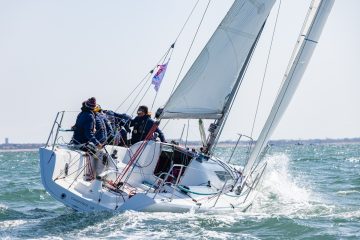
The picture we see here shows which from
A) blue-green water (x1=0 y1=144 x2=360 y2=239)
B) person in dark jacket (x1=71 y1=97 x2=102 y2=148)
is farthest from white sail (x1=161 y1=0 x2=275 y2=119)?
blue-green water (x1=0 y1=144 x2=360 y2=239)

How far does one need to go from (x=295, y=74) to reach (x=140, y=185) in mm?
3841

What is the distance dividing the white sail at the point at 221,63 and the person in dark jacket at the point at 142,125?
592 mm

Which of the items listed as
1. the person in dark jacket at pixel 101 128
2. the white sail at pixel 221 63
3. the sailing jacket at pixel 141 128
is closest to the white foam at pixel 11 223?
the person in dark jacket at pixel 101 128

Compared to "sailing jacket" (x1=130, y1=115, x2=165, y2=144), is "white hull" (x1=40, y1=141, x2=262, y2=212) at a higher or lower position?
lower

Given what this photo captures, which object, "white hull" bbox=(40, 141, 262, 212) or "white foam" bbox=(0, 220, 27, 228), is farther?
"white hull" bbox=(40, 141, 262, 212)

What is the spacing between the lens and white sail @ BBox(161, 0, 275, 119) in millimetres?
13273

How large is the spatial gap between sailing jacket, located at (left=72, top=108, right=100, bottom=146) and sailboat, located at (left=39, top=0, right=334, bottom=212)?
0.84 feet

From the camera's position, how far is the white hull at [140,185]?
1084 centimetres

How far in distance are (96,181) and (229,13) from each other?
453 centimetres

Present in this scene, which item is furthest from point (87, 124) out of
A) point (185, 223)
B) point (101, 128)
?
point (185, 223)

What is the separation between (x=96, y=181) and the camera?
11148 mm

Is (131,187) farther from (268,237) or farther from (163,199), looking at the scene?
(268,237)

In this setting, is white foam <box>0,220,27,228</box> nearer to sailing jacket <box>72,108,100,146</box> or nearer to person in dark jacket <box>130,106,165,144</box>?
sailing jacket <box>72,108,100,146</box>

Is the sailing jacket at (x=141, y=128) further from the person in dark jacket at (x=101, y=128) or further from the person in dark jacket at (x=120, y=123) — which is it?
the person in dark jacket at (x=101, y=128)
